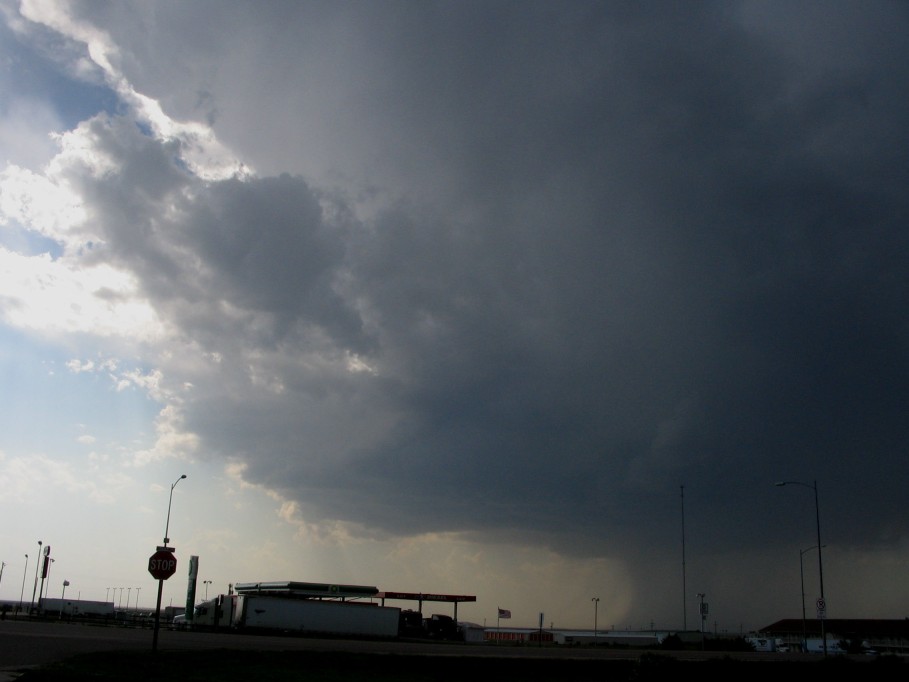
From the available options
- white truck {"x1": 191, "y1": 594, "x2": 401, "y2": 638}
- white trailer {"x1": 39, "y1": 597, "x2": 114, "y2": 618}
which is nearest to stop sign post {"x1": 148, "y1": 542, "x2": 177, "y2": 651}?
white truck {"x1": 191, "y1": 594, "x2": 401, "y2": 638}

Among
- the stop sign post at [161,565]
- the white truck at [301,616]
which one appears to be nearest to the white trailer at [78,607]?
the white truck at [301,616]

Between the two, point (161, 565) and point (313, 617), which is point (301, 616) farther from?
point (161, 565)

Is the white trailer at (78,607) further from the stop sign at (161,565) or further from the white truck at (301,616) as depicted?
the stop sign at (161,565)

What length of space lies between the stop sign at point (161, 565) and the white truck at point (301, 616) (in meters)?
48.7

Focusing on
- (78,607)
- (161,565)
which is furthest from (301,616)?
(78,607)

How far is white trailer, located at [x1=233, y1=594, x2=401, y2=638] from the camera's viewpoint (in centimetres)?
7544

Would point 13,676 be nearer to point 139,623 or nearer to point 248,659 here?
point 248,659

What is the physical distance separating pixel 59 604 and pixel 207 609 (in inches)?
2615

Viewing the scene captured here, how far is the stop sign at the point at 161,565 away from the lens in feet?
93.9

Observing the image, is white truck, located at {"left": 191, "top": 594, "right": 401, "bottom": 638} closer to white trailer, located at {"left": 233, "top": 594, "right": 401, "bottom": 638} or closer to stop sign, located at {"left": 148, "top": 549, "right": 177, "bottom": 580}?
white trailer, located at {"left": 233, "top": 594, "right": 401, "bottom": 638}

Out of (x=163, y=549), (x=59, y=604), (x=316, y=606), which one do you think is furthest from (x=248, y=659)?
(x=59, y=604)

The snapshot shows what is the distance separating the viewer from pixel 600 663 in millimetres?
42000

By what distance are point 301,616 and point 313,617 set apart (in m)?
1.71

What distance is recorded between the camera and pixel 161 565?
2883 cm
